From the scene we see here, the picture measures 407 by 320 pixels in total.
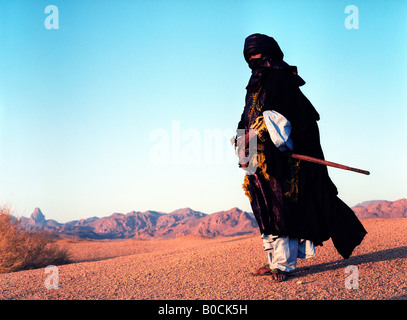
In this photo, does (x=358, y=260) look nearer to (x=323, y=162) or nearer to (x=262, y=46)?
(x=323, y=162)

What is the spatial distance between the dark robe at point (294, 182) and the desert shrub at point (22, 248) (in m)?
6.53

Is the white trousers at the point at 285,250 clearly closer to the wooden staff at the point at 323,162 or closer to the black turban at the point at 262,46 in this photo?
the wooden staff at the point at 323,162

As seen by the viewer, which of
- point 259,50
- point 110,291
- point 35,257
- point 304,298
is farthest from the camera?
point 35,257

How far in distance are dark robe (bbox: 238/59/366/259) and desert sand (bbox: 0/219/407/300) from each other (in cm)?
61

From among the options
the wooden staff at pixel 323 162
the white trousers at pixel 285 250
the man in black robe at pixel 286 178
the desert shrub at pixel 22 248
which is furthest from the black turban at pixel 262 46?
the desert shrub at pixel 22 248

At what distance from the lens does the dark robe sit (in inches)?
202

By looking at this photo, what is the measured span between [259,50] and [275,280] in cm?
325

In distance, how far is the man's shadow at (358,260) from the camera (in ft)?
18.7

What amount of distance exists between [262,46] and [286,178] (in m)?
1.91

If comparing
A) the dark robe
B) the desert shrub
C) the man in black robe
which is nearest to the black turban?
the man in black robe

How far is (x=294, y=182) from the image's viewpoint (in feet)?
16.9

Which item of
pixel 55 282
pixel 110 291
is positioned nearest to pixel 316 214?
pixel 110 291
